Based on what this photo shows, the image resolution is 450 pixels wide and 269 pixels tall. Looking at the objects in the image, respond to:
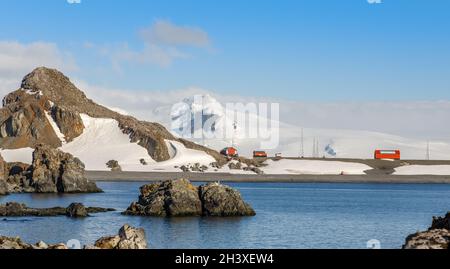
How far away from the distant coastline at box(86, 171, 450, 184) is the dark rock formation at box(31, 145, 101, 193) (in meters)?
41.1

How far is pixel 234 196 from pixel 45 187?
1781 inches

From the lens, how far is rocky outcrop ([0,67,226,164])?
166m

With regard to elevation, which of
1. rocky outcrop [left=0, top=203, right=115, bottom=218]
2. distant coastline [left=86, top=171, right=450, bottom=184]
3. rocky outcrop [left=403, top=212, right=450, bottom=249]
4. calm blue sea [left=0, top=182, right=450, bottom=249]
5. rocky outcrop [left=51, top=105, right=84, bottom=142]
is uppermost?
rocky outcrop [left=51, top=105, right=84, bottom=142]

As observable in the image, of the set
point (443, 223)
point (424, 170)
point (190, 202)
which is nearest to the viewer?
point (443, 223)

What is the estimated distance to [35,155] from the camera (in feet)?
355

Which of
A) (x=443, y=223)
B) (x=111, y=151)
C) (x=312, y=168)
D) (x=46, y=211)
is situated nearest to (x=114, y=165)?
(x=111, y=151)

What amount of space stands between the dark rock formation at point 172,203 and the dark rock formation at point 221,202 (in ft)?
2.28

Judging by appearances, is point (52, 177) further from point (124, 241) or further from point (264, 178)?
point (124, 241)

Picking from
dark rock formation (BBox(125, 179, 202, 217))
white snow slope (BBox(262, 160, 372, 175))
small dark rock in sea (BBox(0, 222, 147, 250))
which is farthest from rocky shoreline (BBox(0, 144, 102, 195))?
small dark rock in sea (BBox(0, 222, 147, 250))

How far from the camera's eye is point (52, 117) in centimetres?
17275

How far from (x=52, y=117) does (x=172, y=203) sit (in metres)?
112

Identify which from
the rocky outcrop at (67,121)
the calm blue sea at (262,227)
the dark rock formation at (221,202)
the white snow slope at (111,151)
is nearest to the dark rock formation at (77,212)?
the calm blue sea at (262,227)

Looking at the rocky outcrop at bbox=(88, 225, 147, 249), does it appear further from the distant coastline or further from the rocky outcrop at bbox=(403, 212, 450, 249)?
the distant coastline
